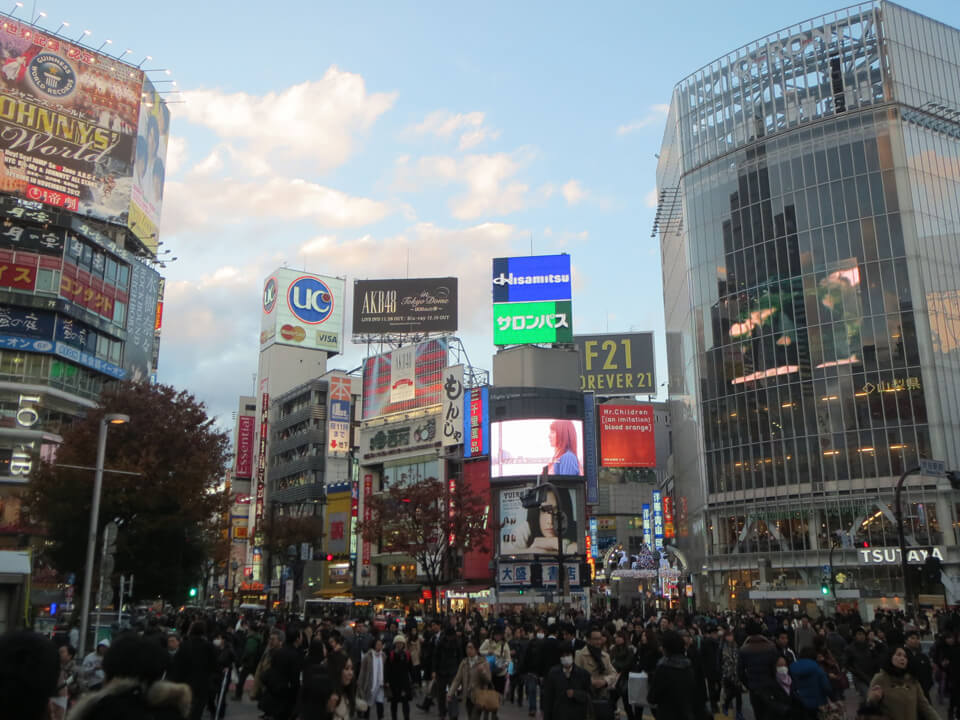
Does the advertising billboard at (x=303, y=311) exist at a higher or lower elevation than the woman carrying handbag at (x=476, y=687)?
higher

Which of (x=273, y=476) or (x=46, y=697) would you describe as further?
(x=273, y=476)

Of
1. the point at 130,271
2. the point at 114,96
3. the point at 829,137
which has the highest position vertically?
the point at 114,96

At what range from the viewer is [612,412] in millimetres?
93125

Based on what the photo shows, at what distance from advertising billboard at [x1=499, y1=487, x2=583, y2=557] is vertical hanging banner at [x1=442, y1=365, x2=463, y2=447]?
6.60m

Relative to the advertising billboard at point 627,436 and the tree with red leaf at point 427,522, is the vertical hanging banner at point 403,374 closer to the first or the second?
the tree with red leaf at point 427,522

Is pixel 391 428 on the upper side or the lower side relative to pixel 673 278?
lower

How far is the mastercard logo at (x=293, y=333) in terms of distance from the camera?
370 feet

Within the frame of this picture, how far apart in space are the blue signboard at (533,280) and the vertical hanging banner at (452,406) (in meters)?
11.4

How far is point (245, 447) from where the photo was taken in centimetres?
10888

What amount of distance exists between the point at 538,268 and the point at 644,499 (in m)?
49.1

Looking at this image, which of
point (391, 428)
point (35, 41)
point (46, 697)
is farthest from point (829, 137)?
point (46, 697)

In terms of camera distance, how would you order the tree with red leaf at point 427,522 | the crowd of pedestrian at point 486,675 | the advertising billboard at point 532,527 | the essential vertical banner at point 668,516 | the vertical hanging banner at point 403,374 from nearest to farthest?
the crowd of pedestrian at point 486,675
the tree with red leaf at point 427,522
the advertising billboard at point 532,527
the vertical hanging banner at point 403,374
the essential vertical banner at point 668,516

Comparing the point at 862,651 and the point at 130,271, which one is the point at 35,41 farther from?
the point at 862,651

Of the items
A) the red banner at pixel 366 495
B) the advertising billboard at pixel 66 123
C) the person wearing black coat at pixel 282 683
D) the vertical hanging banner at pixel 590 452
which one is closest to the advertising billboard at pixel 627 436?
the vertical hanging banner at pixel 590 452
